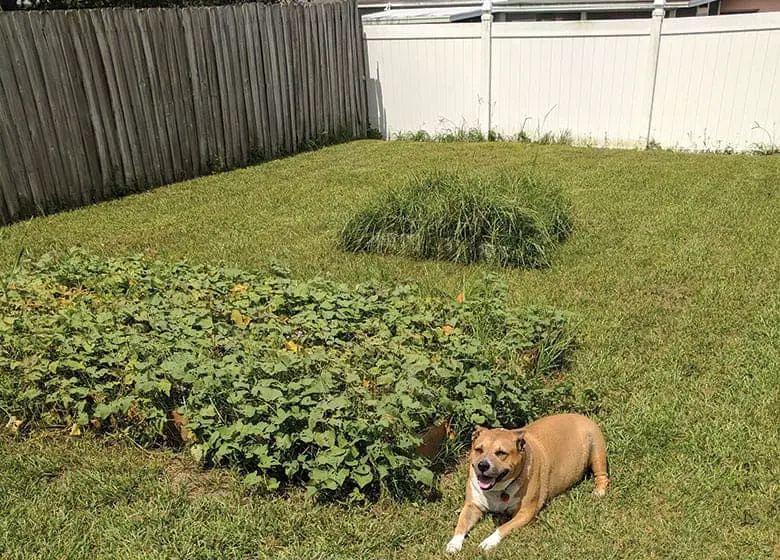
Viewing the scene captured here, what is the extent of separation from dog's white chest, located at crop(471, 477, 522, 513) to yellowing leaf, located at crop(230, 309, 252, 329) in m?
1.67

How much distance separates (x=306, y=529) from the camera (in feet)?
8.70

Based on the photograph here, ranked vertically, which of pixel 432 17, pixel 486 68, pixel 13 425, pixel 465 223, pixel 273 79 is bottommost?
pixel 13 425

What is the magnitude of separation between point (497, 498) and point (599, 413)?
98cm

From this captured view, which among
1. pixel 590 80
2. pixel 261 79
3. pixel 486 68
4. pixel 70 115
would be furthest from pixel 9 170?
pixel 590 80

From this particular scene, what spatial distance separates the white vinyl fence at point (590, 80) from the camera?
830 centimetres

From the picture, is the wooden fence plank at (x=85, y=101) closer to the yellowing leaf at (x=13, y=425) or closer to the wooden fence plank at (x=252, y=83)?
the wooden fence plank at (x=252, y=83)

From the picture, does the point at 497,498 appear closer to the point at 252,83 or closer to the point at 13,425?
the point at 13,425

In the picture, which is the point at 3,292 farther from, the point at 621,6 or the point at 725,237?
the point at 621,6

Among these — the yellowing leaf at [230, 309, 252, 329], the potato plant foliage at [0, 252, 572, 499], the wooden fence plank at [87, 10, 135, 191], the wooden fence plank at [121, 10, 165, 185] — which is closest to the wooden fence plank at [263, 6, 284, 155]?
the wooden fence plank at [121, 10, 165, 185]

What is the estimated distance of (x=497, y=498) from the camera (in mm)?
2600

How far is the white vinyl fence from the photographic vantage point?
8.30 meters

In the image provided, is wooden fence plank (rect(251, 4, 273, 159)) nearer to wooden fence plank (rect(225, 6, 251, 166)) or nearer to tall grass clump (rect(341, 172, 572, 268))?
wooden fence plank (rect(225, 6, 251, 166))

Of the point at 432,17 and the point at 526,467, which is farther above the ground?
the point at 432,17

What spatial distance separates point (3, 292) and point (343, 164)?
5.25 metres
